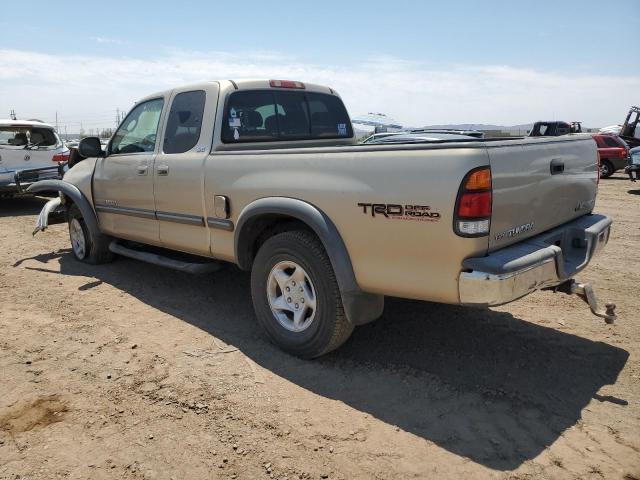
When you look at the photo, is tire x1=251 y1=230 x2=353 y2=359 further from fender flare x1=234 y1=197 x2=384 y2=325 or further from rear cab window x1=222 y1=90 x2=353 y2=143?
rear cab window x1=222 y1=90 x2=353 y2=143

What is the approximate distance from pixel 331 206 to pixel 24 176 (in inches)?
357

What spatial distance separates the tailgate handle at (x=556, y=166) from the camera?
131 inches

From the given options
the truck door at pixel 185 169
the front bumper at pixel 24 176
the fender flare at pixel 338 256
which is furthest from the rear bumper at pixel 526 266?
the front bumper at pixel 24 176

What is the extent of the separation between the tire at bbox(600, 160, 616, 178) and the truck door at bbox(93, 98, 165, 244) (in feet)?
57.6

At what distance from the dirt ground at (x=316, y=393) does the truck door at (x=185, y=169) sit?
73 centimetres

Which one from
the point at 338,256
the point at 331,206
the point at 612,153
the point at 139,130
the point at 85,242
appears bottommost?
the point at 612,153

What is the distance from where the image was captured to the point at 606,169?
61.0 ft

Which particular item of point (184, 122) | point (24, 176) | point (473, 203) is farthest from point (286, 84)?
point (24, 176)

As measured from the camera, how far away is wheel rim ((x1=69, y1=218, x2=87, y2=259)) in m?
6.33

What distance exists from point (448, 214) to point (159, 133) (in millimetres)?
3137

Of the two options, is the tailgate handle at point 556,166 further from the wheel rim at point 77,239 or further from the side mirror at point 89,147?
the wheel rim at point 77,239

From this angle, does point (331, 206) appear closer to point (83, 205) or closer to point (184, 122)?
point (184, 122)

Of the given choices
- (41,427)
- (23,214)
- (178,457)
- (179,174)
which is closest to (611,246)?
(179,174)

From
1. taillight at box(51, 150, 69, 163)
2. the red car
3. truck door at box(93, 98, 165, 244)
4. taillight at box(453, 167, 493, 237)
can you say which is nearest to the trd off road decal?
taillight at box(453, 167, 493, 237)
